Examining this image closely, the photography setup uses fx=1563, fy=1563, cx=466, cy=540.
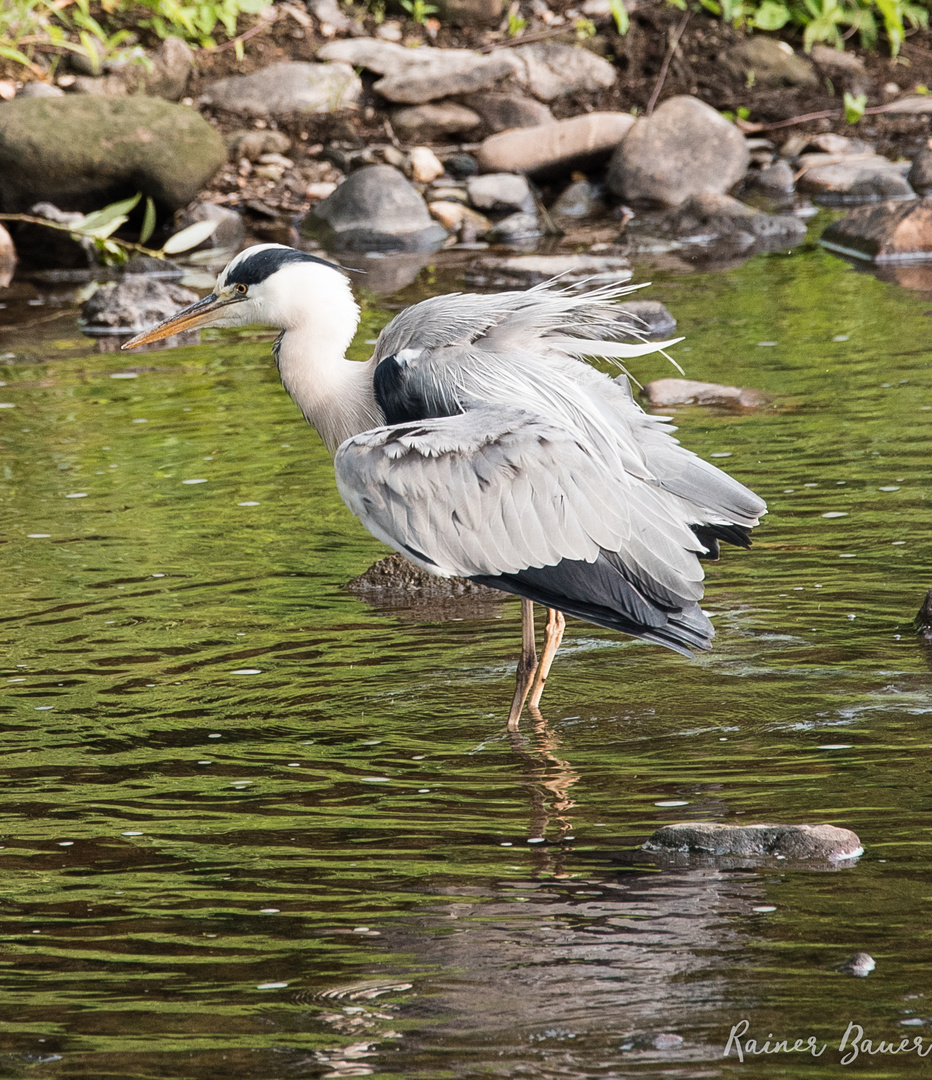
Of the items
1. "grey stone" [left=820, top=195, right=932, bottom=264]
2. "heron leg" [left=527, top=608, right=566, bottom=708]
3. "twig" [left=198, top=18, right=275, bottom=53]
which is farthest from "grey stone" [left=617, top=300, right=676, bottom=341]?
"twig" [left=198, top=18, right=275, bottom=53]

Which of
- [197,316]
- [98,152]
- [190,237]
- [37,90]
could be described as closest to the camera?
[197,316]

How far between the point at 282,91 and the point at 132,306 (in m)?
5.51

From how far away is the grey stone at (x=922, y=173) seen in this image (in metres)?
A: 14.9

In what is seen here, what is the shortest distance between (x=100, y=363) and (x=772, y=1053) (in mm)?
8799

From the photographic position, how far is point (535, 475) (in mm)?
4656

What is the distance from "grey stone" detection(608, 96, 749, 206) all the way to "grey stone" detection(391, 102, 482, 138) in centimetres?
189

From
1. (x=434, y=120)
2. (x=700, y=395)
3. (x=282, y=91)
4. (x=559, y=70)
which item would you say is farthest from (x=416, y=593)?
(x=559, y=70)

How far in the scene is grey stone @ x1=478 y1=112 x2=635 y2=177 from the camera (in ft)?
50.3

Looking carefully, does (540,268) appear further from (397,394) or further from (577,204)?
(397,394)

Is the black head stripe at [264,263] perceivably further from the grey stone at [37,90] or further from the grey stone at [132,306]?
the grey stone at [37,90]

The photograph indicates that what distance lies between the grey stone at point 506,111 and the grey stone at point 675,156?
140cm

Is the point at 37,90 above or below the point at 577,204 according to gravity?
above

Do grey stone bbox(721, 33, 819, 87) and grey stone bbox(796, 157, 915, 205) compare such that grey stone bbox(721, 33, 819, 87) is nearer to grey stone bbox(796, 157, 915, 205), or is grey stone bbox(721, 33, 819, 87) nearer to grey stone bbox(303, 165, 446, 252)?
grey stone bbox(796, 157, 915, 205)

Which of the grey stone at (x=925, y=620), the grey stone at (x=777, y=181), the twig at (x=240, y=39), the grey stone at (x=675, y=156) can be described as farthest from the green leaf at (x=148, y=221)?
the grey stone at (x=925, y=620)
